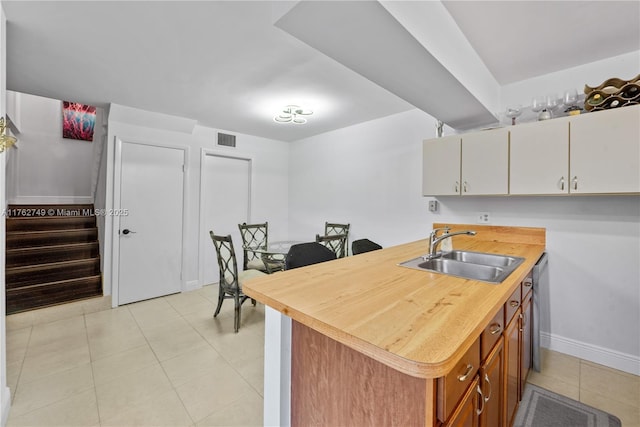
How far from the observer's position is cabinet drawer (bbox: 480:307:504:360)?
103cm

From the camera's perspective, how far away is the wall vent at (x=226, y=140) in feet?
14.0

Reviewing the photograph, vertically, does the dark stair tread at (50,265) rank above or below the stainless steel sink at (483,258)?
below

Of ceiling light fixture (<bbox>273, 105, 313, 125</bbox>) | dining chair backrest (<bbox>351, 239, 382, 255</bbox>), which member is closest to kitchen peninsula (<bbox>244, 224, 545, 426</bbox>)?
dining chair backrest (<bbox>351, 239, 382, 255</bbox>)

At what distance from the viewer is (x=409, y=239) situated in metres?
3.38

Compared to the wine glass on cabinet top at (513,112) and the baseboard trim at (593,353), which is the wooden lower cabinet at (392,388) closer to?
the baseboard trim at (593,353)

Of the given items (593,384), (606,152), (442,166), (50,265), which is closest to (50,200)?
(50,265)

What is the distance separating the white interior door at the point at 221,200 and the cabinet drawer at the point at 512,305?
12.5 feet

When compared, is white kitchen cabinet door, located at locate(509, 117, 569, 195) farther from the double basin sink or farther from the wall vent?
the wall vent

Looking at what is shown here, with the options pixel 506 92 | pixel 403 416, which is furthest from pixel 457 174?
pixel 403 416

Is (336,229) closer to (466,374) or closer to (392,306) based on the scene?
(392,306)

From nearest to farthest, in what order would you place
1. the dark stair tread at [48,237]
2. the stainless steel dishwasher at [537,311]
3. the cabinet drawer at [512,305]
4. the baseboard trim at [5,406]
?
the cabinet drawer at [512,305], the baseboard trim at [5,406], the stainless steel dishwasher at [537,311], the dark stair tread at [48,237]

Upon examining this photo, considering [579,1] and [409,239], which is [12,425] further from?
[579,1]

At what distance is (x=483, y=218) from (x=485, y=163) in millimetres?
602

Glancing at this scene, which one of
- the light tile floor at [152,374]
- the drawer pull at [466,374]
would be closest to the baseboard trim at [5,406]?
the light tile floor at [152,374]
